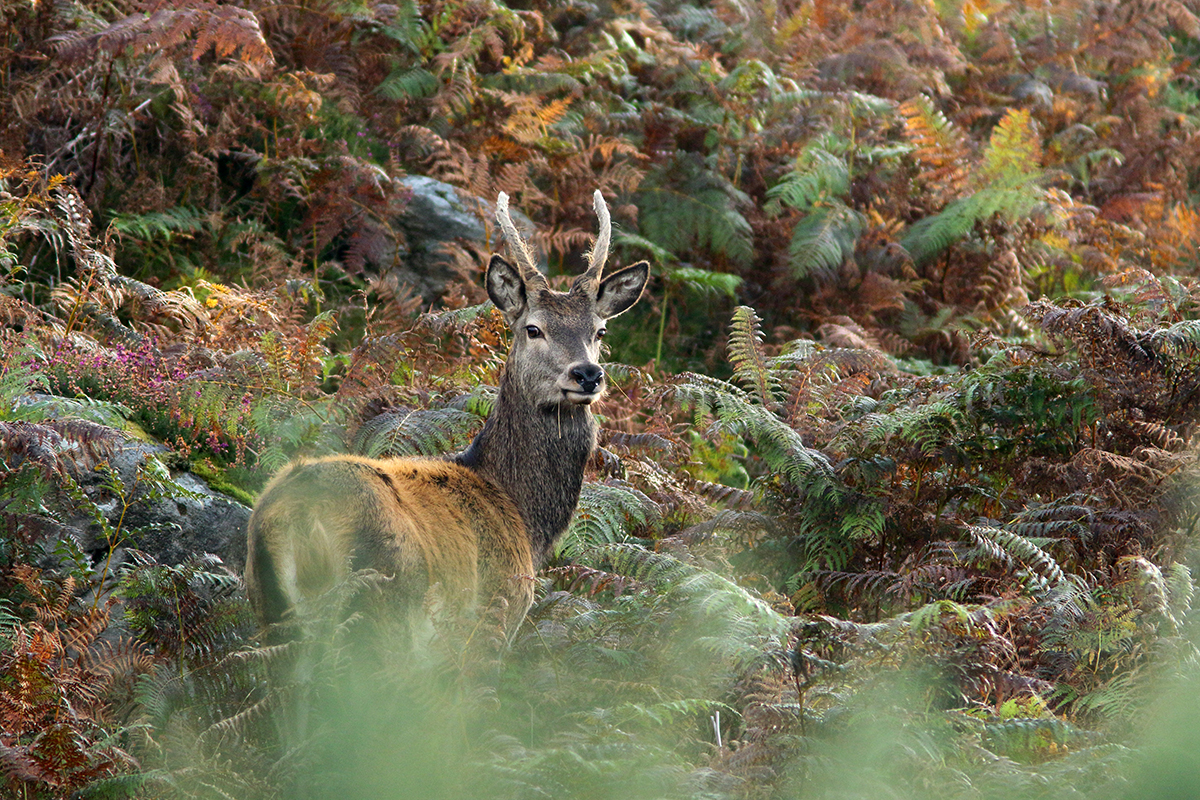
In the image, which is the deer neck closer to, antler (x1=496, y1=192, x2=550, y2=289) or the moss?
antler (x1=496, y1=192, x2=550, y2=289)

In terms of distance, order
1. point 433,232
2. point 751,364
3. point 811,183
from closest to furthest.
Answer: point 751,364, point 433,232, point 811,183

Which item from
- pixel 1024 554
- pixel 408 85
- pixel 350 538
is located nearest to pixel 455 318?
pixel 350 538

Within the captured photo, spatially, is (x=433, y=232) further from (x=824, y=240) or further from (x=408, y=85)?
(x=824, y=240)

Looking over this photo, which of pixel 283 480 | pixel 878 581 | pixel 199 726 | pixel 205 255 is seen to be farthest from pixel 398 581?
pixel 205 255

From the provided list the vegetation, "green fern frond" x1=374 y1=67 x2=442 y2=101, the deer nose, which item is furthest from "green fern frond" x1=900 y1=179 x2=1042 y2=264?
the deer nose

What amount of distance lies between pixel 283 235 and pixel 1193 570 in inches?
267

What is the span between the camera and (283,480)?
446 cm

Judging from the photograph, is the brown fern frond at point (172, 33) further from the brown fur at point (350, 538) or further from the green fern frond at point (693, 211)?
the brown fur at point (350, 538)

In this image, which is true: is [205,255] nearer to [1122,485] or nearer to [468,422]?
[468,422]

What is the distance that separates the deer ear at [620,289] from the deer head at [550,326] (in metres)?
0.01

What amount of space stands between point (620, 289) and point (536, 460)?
1.16m

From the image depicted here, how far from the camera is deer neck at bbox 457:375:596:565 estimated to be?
569 centimetres

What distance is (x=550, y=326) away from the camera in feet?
19.0

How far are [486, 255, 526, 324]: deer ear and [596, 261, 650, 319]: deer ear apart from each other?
0.45 meters
